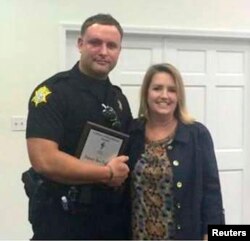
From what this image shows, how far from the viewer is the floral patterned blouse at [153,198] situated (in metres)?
1.97

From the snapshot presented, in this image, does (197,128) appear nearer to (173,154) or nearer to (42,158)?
(173,154)

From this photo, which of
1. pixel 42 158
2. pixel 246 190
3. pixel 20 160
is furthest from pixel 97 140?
pixel 246 190

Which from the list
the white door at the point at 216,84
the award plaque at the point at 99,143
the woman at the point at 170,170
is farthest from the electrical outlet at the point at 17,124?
the award plaque at the point at 99,143

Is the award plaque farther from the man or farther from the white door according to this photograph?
the white door

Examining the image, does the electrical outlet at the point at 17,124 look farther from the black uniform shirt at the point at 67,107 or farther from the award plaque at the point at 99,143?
the award plaque at the point at 99,143

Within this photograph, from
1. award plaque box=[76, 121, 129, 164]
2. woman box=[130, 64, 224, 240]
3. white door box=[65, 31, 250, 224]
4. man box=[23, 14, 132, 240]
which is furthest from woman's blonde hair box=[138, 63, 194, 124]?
white door box=[65, 31, 250, 224]

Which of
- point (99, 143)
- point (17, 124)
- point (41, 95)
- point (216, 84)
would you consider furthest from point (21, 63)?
point (99, 143)

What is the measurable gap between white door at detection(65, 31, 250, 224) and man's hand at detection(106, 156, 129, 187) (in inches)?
83.4

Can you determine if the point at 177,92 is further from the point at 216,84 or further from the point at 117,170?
the point at 216,84

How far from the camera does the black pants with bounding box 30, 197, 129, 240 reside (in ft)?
6.44

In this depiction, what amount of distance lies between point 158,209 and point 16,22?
220 cm

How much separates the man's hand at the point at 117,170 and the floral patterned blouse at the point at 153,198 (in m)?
0.14

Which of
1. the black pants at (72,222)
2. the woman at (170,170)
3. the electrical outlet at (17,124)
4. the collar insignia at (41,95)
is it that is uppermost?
the collar insignia at (41,95)

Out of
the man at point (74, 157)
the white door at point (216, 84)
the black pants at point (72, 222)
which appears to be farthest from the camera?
the white door at point (216, 84)
